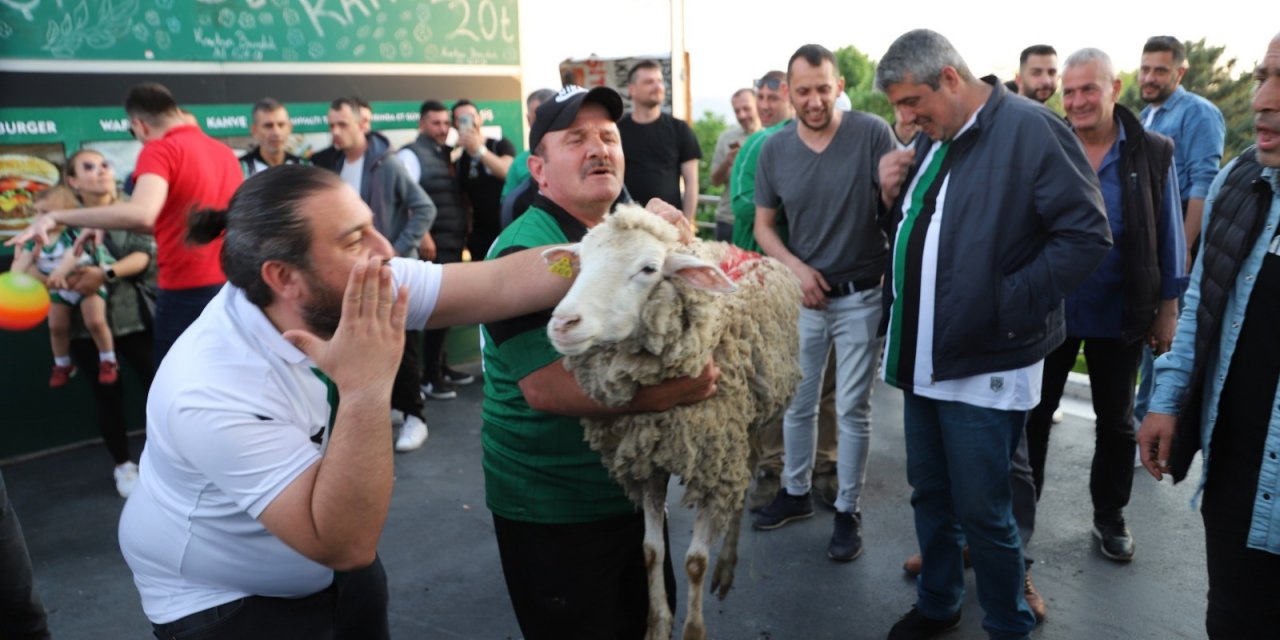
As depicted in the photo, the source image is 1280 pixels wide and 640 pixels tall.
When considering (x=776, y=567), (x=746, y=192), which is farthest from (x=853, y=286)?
(x=776, y=567)

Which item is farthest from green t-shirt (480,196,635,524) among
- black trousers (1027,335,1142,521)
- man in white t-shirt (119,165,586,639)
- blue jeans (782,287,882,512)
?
Result: black trousers (1027,335,1142,521)

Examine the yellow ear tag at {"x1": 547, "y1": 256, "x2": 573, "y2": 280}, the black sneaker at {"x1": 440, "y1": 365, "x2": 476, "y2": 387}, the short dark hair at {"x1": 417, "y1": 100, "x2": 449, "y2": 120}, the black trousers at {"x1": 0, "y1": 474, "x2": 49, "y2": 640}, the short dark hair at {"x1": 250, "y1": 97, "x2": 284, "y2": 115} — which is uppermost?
the short dark hair at {"x1": 250, "y1": 97, "x2": 284, "y2": 115}

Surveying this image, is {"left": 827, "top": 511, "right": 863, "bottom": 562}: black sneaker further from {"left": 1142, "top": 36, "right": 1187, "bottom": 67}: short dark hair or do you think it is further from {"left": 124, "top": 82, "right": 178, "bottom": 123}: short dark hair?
{"left": 124, "top": 82, "right": 178, "bottom": 123}: short dark hair

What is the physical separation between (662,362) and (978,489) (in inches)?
48.0

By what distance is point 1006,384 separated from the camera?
2.68 m

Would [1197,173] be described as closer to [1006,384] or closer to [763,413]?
[1006,384]

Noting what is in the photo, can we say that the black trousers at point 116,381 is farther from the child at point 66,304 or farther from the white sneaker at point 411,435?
the white sneaker at point 411,435

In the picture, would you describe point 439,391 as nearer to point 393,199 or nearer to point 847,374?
point 393,199

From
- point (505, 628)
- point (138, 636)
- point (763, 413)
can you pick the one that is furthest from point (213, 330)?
point (138, 636)

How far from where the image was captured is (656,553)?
226cm

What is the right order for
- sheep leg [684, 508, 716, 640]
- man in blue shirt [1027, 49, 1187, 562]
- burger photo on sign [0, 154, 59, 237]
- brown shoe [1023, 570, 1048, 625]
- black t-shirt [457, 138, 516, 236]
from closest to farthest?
sheep leg [684, 508, 716, 640]
brown shoe [1023, 570, 1048, 625]
man in blue shirt [1027, 49, 1187, 562]
burger photo on sign [0, 154, 59, 237]
black t-shirt [457, 138, 516, 236]

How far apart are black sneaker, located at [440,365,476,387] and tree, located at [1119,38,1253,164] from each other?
7215 millimetres

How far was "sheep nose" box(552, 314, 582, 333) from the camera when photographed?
1.87 meters

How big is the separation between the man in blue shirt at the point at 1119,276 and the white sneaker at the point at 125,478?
441 cm
